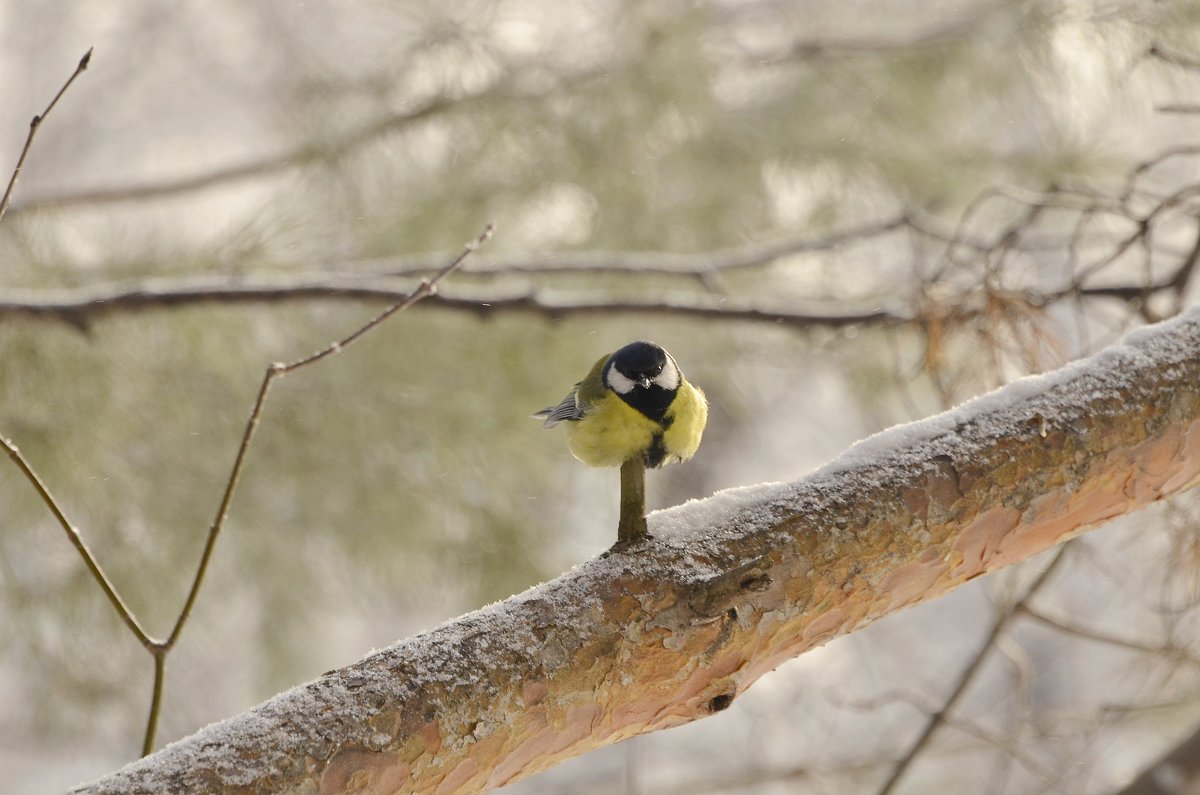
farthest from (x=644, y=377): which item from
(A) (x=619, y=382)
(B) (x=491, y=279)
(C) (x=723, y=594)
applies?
(B) (x=491, y=279)

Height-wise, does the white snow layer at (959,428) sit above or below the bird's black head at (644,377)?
below

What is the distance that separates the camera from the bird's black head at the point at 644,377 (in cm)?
77

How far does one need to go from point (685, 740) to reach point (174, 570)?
8.40ft

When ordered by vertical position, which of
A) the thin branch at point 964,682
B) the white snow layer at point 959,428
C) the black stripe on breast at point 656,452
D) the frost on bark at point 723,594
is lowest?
the thin branch at point 964,682

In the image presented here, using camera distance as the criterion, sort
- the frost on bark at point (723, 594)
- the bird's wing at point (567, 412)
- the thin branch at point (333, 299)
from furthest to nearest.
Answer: the thin branch at point (333, 299)
the bird's wing at point (567, 412)
the frost on bark at point (723, 594)

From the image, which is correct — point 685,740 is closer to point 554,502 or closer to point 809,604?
point 554,502

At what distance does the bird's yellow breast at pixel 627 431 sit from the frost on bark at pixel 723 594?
0.22 feet

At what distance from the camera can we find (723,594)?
703 millimetres

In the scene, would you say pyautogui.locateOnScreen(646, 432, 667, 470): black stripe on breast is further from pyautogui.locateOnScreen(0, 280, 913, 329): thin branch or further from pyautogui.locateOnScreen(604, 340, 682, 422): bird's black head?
pyautogui.locateOnScreen(0, 280, 913, 329): thin branch

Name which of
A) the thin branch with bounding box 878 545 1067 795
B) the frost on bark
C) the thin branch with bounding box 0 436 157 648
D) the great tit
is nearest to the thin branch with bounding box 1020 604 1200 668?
the thin branch with bounding box 878 545 1067 795

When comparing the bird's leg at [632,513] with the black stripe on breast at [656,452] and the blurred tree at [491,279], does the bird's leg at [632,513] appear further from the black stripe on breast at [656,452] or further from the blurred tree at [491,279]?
the blurred tree at [491,279]

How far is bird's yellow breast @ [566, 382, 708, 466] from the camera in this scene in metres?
0.80

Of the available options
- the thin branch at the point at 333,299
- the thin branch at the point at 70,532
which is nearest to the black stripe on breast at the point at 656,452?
the thin branch at the point at 70,532

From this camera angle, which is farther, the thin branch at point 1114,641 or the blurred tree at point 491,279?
the blurred tree at point 491,279
